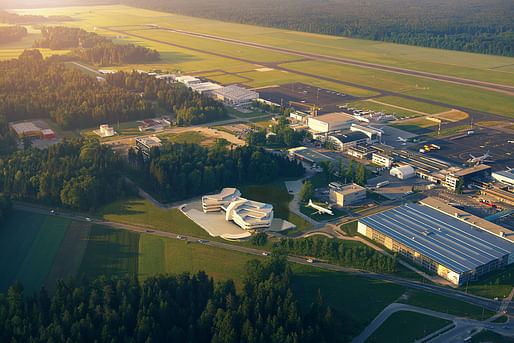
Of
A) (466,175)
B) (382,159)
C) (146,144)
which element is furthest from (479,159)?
(146,144)

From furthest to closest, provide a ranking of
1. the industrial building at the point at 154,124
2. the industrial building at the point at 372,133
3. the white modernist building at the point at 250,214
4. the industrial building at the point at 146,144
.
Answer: the industrial building at the point at 154,124 → the industrial building at the point at 372,133 → the industrial building at the point at 146,144 → the white modernist building at the point at 250,214

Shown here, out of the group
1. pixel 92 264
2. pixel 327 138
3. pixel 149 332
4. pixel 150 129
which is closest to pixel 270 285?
pixel 149 332

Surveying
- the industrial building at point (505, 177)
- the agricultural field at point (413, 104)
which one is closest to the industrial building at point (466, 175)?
the industrial building at point (505, 177)

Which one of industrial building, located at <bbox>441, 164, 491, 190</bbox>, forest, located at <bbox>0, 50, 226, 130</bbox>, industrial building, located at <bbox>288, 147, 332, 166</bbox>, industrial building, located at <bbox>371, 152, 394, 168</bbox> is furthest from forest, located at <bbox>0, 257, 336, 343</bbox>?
forest, located at <bbox>0, 50, 226, 130</bbox>

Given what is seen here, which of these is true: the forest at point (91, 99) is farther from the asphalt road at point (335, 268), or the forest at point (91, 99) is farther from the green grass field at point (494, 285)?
the green grass field at point (494, 285)

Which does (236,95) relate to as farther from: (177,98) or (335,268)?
(335,268)

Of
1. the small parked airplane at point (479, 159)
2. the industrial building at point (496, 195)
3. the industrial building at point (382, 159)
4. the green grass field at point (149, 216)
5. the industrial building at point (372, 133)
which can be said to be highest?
the industrial building at point (372, 133)

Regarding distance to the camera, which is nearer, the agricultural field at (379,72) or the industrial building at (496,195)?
the industrial building at (496,195)
